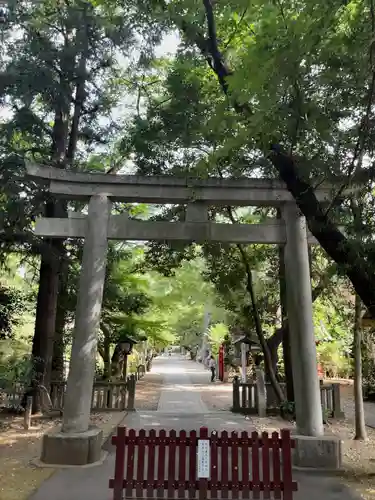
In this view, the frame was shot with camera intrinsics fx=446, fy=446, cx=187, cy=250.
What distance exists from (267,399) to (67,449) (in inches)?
322

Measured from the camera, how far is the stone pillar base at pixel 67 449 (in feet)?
22.3

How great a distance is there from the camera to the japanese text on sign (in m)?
5.25

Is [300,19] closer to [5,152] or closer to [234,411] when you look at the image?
[5,152]

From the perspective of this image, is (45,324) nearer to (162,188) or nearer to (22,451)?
(22,451)

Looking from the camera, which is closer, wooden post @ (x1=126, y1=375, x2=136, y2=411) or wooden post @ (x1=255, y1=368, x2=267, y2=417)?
wooden post @ (x1=255, y1=368, x2=267, y2=417)

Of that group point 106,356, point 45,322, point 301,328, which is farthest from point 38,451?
point 106,356

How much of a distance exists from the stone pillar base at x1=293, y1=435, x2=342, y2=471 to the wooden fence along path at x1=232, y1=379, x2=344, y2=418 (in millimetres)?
5764

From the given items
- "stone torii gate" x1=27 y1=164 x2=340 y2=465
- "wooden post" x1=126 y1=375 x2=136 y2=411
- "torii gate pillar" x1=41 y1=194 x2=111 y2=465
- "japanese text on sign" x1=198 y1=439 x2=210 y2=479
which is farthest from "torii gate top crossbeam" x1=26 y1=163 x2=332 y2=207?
"wooden post" x1=126 y1=375 x2=136 y2=411

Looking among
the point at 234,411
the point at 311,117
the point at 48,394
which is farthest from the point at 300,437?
the point at 48,394

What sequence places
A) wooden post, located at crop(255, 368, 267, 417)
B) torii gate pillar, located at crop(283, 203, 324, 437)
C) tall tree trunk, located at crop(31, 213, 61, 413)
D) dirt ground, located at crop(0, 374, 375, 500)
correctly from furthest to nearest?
wooden post, located at crop(255, 368, 267, 417), tall tree trunk, located at crop(31, 213, 61, 413), torii gate pillar, located at crop(283, 203, 324, 437), dirt ground, located at crop(0, 374, 375, 500)

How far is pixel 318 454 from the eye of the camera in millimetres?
6910

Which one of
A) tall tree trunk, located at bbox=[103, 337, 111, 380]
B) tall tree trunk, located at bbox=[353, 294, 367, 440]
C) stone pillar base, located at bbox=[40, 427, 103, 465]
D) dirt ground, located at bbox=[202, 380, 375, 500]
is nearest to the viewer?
dirt ground, located at bbox=[202, 380, 375, 500]

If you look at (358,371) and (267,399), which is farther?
(267,399)

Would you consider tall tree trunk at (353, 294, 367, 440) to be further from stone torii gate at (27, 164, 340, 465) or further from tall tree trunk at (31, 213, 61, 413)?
tall tree trunk at (31, 213, 61, 413)
